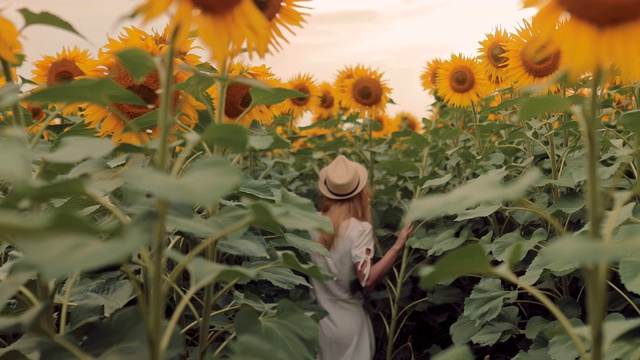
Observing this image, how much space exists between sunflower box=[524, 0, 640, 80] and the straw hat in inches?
103

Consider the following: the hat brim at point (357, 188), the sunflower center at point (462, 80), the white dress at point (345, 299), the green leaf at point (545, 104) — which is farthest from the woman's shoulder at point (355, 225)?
the green leaf at point (545, 104)

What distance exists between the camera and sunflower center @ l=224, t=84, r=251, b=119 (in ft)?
8.41

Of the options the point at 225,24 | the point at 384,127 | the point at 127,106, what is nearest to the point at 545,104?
the point at 225,24

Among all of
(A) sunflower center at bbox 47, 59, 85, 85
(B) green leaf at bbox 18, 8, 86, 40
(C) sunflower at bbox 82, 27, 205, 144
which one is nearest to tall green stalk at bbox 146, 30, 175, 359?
(B) green leaf at bbox 18, 8, 86, 40

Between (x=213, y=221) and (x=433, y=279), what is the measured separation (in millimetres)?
349

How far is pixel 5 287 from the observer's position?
905mm

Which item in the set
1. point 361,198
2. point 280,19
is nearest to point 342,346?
point 361,198

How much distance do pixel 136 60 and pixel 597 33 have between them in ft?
2.26

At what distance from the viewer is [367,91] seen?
5184 millimetres

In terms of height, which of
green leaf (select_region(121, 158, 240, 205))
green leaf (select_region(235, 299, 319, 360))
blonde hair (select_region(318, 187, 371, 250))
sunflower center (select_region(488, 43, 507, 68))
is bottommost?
blonde hair (select_region(318, 187, 371, 250))

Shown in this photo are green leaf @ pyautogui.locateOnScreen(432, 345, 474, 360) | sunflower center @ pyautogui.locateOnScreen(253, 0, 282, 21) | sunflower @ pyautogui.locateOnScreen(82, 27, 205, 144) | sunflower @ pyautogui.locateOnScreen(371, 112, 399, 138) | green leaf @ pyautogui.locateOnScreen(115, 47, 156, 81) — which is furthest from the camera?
sunflower @ pyautogui.locateOnScreen(371, 112, 399, 138)

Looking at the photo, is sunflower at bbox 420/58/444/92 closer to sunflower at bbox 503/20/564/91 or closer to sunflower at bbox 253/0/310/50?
sunflower at bbox 503/20/564/91

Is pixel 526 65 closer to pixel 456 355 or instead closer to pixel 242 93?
pixel 242 93

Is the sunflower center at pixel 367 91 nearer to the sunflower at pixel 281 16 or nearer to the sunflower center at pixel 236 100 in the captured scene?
the sunflower center at pixel 236 100
